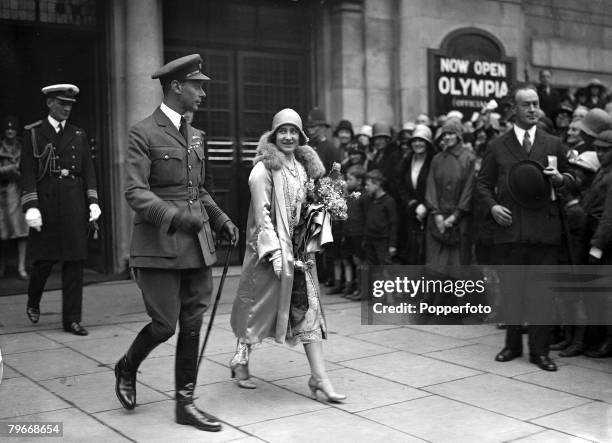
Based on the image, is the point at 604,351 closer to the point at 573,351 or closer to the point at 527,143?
the point at 573,351

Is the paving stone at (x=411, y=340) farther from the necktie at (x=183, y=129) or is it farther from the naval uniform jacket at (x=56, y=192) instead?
the necktie at (x=183, y=129)

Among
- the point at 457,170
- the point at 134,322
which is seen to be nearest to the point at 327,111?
the point at 457,170

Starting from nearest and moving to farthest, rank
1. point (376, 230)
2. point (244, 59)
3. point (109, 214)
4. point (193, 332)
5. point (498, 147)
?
point (193, 332) → point (498, 147) → point (376, 230) → point (109, 214) → point (244, 59)

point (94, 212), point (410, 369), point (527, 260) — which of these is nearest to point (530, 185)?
point (527, 260)

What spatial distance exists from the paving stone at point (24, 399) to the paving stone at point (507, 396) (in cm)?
256

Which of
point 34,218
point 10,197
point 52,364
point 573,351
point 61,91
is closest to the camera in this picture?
point 52,364

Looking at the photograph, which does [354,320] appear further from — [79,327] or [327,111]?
[327,111]

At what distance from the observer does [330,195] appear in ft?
18.6

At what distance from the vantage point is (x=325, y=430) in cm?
483

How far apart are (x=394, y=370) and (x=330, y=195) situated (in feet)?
5.14

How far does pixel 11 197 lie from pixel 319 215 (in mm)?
6921

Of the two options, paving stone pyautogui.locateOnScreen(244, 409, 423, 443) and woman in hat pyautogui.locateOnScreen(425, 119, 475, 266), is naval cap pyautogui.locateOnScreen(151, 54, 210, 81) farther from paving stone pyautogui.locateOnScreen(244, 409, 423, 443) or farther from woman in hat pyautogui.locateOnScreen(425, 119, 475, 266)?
woman in hat pyautogui.locateOnScreen(425, 119, 475, 266)

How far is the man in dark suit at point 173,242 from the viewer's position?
16.1 feet

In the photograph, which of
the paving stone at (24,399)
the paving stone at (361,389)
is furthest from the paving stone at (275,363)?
the paving stone at (24,399)
